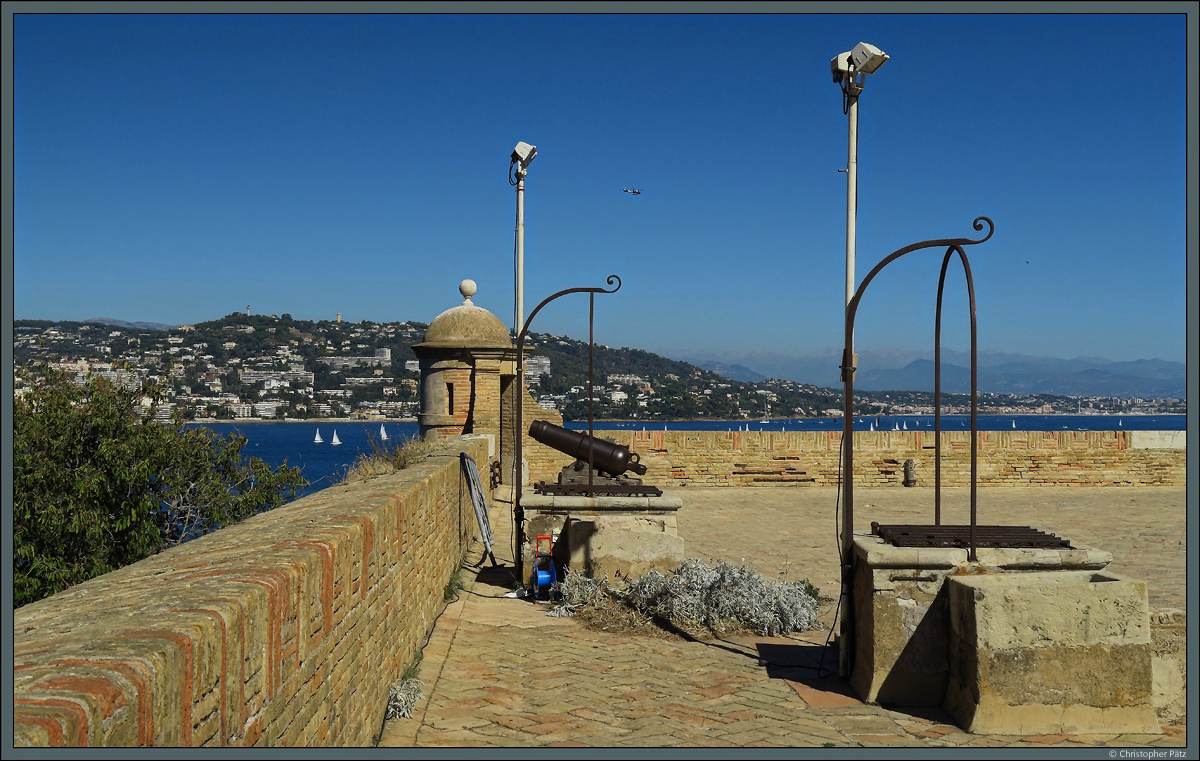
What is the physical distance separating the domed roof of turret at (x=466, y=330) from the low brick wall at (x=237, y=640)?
1120cm

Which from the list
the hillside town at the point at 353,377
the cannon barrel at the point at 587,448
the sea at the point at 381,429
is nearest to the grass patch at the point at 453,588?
the sea at the point at 381,429

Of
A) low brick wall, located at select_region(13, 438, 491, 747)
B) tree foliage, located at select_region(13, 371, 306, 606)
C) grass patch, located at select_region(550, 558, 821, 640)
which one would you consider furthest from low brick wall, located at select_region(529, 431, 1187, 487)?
low brick wall, located at select_region(13, 438, 491, 747)

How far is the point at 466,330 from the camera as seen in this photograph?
56.8 feet

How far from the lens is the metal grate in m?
6.00

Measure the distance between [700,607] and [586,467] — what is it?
10.6ft

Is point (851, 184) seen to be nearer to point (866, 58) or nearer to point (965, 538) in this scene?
point (866, 58)

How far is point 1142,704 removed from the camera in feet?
17.0

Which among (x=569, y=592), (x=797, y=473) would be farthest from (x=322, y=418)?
(x=569, y=592)

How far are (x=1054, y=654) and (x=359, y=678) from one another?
11.8 ft

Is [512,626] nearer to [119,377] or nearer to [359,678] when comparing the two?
[359,678]

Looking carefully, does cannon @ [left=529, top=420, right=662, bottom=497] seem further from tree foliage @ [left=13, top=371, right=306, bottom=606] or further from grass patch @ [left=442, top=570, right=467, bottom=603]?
tree foliage @ [left=13, top=371, right=306, bottom=606]

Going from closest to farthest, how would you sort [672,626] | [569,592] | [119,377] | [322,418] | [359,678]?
[359,678], [672,626], [569,592], [119,377], [322,418]

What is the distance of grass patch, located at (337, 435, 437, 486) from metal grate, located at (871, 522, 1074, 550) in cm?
406

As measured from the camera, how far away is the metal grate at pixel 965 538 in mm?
5996
